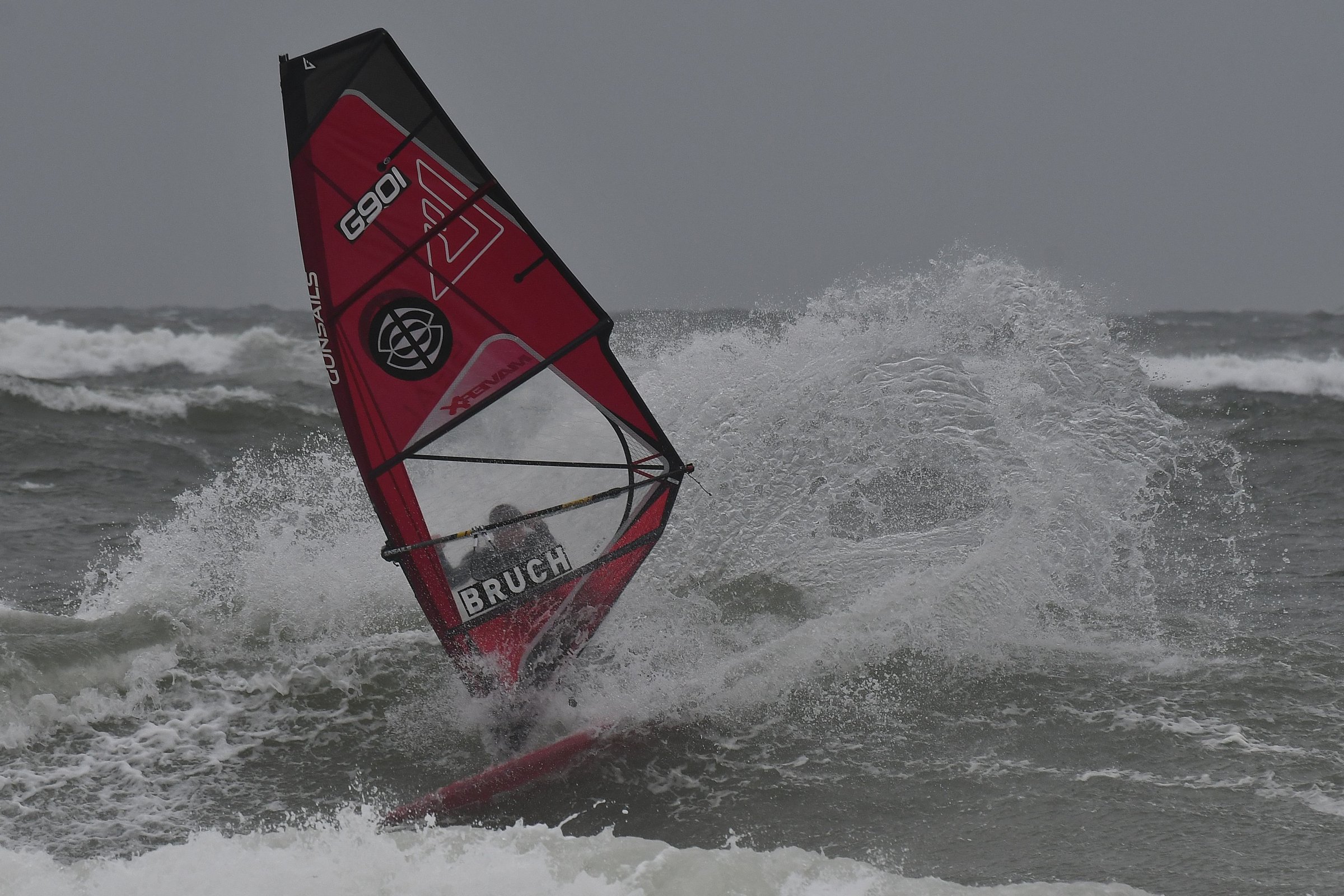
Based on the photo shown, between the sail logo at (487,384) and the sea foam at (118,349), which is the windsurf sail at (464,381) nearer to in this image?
the sail logo at (487,384)

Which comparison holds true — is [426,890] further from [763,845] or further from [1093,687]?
[1093,687]

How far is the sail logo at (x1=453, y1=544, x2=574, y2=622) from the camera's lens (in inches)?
199

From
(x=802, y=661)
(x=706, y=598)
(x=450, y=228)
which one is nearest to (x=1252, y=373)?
(x=706, y=598)

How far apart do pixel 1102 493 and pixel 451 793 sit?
4.40 metres

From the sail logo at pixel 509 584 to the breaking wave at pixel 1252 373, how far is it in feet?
35.4

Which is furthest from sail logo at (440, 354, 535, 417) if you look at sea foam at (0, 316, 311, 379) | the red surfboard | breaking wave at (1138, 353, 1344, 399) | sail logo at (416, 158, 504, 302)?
sea foam at (0, 316, 311, 379)

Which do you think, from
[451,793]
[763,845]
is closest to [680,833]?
[763,845]

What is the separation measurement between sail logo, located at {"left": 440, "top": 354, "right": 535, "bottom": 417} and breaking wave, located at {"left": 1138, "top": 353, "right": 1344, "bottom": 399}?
36.1ft

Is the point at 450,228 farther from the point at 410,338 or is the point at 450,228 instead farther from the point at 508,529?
the point at 508,529

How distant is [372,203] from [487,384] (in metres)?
0.88

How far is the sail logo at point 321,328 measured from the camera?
4.58 meters

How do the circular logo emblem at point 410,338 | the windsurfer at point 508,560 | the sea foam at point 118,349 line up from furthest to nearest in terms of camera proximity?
1. the sea foam at point 118,349
2. the windsurfer at point 508,560
3. the circular logo emblem at point 410,338

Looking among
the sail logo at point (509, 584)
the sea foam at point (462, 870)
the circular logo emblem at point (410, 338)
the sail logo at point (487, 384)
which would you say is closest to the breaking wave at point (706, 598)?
the sea foam at point (462, 870)

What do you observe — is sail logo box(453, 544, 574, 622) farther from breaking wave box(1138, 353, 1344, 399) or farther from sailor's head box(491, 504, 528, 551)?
breaking wave box(1138, 353, 1344, 399)
